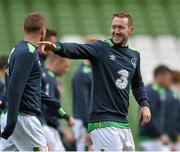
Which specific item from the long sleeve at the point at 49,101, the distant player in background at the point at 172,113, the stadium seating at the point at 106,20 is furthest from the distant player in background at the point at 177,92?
the long sleeve at the point at 49,101

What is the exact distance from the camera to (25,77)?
7238mm

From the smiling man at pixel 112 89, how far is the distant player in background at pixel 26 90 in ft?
1.78

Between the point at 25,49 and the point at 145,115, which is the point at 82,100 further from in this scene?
the point at 25,49

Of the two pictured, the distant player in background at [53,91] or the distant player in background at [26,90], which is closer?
the distant player in background at [26,90]

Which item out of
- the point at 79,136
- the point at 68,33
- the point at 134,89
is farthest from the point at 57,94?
the point at 68,33

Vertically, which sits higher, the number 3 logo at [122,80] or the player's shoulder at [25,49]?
the player's shoulder at [25,49]

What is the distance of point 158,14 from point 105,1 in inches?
63.7

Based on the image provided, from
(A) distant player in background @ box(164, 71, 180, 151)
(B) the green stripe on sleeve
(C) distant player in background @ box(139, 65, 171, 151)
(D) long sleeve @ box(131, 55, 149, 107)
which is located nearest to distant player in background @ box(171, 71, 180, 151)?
(A) distant player in background @ box(164, 71, 180, 151)

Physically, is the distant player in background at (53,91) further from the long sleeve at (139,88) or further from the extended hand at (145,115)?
the extended hand at (145,115)

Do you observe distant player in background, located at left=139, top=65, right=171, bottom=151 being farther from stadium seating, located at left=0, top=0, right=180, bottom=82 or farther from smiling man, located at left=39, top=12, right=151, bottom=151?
stadium seating, located at left=0, top=0, right=180, bottom=82

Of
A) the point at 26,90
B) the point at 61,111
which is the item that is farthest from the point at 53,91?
the point at 26,90

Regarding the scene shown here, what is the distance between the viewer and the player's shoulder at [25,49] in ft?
23.9

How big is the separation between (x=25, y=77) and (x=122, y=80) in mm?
1178

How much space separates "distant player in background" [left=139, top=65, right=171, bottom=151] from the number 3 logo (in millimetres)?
4934
